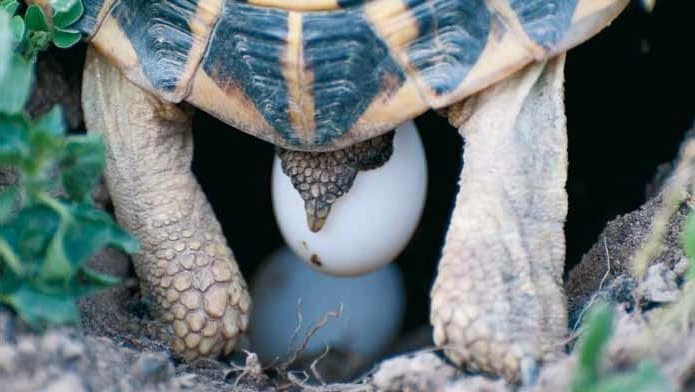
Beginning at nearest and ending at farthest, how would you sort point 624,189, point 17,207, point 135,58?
point 17,207, point 135,58, point 624,189

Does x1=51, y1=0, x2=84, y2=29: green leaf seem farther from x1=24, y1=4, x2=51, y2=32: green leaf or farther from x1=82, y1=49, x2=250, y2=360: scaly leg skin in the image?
x1=82, y1=49, x2=250, y2=360: scaly leg skin

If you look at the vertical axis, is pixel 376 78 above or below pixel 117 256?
above

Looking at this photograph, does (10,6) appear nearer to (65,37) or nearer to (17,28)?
(17,28)

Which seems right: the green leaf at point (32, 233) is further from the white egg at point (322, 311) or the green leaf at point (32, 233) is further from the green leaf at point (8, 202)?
the white egg at point (322, 311)

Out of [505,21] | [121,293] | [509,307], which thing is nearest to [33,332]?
[121,293]

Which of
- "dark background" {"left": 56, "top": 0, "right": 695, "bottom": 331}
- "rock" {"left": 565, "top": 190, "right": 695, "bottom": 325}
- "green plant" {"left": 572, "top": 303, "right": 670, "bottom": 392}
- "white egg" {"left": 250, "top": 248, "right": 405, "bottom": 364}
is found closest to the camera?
"green plant" {"left": 572, "top": 303, "right": 670, "bottom": 392}

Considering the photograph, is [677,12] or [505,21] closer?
[505,21]

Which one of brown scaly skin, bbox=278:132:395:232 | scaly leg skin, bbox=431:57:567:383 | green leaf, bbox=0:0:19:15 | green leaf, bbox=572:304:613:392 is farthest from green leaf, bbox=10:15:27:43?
green leaf, bbox=572:304:613:392

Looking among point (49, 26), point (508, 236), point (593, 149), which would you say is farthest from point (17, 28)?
point (593, 149)

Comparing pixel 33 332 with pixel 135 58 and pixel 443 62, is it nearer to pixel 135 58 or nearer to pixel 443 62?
pixel 135 58
